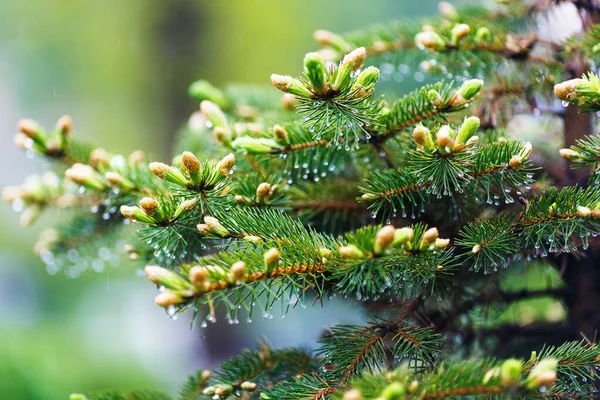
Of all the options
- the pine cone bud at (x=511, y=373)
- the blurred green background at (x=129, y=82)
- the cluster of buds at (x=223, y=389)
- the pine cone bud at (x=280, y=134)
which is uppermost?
the blurred green background at (x=129, y=82)

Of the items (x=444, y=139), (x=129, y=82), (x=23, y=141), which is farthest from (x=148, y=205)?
(x=129, y=82)

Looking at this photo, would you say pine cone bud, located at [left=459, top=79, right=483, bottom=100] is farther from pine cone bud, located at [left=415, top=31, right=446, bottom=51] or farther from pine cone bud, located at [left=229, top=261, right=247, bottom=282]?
pine cone bud, located at [left=229, top=261, right=247, bottom=282]

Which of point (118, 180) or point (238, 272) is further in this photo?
point (118, 180)

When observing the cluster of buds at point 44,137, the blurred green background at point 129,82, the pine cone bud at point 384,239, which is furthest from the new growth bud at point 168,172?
the blurred green background at point 129,82

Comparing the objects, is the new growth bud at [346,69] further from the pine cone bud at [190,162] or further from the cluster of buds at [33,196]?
the cluster of buds at [33,196]

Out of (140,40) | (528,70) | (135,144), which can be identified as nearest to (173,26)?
(140,40)

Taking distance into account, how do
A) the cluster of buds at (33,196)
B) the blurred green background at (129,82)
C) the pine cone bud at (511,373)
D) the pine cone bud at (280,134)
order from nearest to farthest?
1. the pine cone bud at (511,373)
2. the pine cone bud at (280,134)
3. the cluster of buds at (33,196)
4. the blurred green background at (129,82)

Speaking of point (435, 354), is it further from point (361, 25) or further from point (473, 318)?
point (361, 25)

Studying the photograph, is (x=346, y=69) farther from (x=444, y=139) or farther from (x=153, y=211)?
(x=153, y=211)
